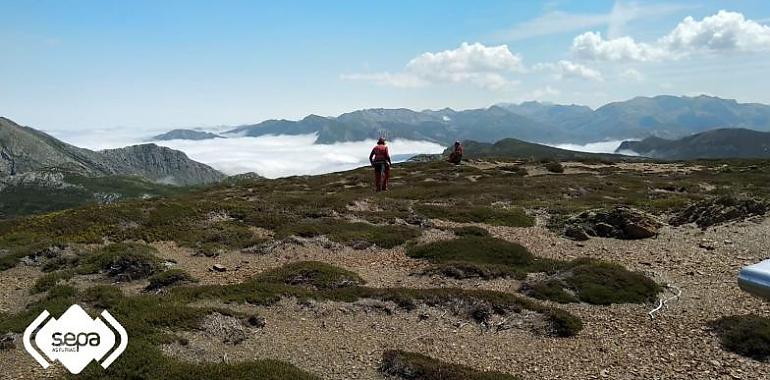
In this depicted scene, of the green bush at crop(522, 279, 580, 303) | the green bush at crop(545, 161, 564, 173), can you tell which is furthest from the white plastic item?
the green bush at crop(545, 161, 564, 173)

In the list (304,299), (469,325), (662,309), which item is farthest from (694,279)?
(304,299)

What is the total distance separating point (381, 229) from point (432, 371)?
1589 cm

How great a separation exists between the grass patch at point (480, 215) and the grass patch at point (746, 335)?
15.6m

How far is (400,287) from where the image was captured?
64.8 feet

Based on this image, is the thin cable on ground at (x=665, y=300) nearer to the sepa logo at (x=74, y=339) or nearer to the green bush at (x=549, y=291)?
the green bush at (x=549, y=291)

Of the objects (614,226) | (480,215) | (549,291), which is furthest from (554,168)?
(549,291)

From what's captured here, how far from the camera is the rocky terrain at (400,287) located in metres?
13.7

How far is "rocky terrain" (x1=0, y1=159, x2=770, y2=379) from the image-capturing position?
1367 centimetres

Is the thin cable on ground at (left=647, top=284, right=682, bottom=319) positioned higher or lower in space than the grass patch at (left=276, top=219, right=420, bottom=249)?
lower

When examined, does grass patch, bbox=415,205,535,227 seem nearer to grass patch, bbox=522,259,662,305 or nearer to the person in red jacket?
the person in red jacket

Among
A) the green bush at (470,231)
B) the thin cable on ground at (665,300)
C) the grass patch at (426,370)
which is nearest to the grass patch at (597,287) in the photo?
the thin cable on ground at (665,300)

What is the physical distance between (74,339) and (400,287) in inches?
422

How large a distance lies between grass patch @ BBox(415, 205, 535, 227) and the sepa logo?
21299mm

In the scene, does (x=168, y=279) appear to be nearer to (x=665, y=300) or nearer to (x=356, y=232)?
(x=356, y=232)
